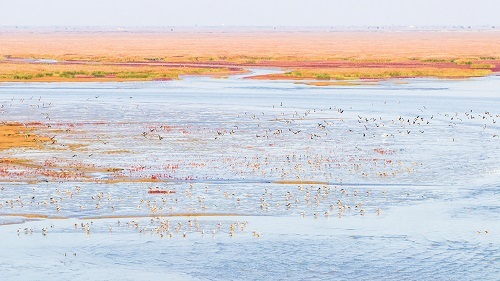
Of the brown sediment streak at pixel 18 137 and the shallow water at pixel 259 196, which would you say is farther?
the brown sediment streak at pixel 18 137

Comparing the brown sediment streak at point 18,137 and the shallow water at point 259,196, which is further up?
the brown sediment streak at point 18,137

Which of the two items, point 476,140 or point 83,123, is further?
point 83,123

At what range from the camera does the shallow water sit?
1741 cm

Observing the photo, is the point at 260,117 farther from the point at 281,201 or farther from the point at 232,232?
the point at 232,232

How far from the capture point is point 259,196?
23438 millimetres

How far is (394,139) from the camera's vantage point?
34938 millimetres

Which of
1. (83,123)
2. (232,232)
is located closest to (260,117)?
Result: (83,123)

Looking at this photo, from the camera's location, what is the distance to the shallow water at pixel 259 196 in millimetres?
17406

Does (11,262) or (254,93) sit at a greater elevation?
(254,93)

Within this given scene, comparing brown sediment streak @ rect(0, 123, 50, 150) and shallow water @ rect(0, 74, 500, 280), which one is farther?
brown sediment streak @ rect(0, 123, 50, 150)

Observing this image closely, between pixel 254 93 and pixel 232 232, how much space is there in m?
38.5

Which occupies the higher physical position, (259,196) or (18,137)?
(18,137)

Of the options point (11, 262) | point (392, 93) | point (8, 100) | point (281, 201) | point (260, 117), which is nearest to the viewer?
point (11, 262)

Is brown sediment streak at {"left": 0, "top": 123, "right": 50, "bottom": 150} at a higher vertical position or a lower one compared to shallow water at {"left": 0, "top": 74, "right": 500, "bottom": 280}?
higher
